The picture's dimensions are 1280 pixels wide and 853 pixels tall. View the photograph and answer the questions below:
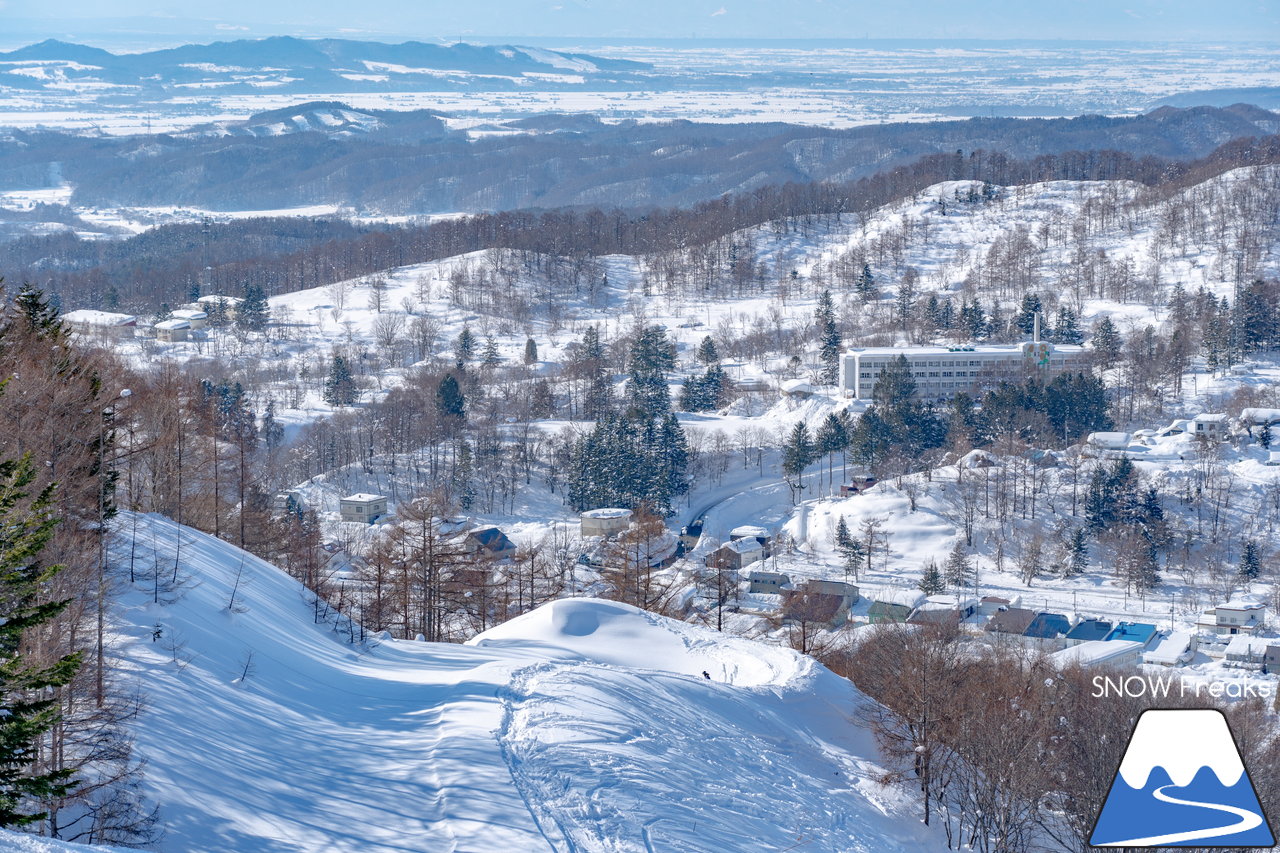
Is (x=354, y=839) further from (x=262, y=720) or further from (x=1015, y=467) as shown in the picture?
(x=1015, y=467)

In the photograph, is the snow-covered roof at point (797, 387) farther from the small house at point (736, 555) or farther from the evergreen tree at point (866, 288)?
the small house at point (736, 555)

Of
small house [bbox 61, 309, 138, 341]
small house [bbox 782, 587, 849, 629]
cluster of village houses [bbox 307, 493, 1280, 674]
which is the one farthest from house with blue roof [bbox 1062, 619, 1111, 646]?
small house [bbox 61, 309, 138, 341]

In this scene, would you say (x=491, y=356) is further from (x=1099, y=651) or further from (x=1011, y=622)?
(x=1099, y=651)

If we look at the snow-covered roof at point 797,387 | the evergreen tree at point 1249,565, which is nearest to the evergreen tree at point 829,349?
the snow-covered roof at point 797,387

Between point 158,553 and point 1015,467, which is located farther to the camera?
point 1015,467

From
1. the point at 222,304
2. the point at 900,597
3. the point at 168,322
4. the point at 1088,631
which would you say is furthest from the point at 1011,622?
the point at 222,304

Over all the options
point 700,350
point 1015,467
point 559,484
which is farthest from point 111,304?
point 1015,467
